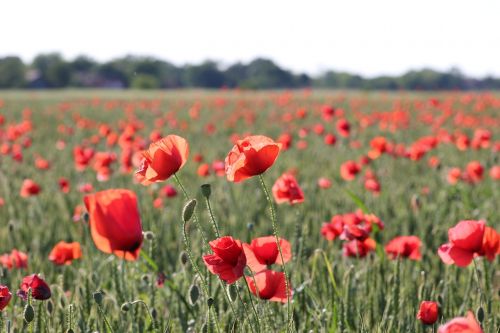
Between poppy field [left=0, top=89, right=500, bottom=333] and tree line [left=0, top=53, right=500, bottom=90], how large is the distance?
119 feet

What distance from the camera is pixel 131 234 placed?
51.5 inches

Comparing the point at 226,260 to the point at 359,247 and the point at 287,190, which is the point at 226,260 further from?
the point at 359,247

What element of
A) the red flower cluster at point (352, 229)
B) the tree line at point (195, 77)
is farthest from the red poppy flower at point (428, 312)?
the tree line at point (195, 77)

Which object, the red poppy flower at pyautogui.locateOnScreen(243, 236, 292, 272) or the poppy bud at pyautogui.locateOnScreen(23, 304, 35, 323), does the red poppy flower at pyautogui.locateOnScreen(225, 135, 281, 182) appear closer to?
the red poppy flower at pyautogui.locateOnScreen(243, 236, 292, 272)

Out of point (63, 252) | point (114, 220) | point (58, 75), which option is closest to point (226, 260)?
point (114, 220)

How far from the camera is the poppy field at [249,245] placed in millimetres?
1431

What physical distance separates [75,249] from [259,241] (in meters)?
0.90

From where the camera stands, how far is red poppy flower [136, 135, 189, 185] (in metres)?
1.43

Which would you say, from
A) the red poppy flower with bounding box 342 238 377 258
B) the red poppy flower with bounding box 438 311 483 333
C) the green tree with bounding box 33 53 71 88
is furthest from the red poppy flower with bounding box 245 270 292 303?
the green tree with bounding box 33 53 71 88

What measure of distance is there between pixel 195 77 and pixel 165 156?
6202 cm

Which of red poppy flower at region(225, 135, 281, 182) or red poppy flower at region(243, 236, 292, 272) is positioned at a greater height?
red poppy flower at region(225, 135, 281, 182)

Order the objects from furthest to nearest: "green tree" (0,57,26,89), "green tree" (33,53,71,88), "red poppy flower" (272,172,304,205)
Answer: "green tree" (33,53,71,88)
"green tree" (0,57,26,89)
"red poppy flower" (272,172,304,205)

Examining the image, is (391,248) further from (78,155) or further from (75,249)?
(78,155)

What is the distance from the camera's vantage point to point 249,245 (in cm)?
161
